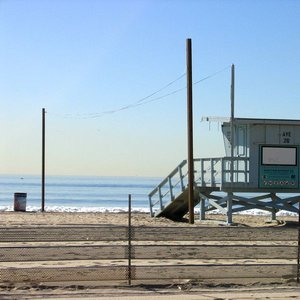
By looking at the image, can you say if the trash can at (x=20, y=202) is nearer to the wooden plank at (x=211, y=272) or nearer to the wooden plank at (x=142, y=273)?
the wooden plank at (x=142, y=273)

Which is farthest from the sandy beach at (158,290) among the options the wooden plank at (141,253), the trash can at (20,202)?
the trash can at (20,202)

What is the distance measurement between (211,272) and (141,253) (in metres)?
1.77

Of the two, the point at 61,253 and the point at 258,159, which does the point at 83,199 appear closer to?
the point at 258,159

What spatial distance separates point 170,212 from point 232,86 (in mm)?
6259

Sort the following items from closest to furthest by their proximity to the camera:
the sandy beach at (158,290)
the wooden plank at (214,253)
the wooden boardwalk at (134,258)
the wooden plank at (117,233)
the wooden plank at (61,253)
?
the sandy beach at (158,290) → the wooden boardwalk at (134,258) → the wooden plank at (61,253) → the wooden plank at (117,233) → the wooden plank at (214,253)

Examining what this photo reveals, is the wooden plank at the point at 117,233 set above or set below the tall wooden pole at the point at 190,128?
below

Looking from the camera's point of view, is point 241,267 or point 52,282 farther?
point 241,267

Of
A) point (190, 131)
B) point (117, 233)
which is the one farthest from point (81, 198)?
point (117, 233)

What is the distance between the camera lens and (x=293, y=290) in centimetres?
923

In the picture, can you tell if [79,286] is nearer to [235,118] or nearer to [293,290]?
[293,290]

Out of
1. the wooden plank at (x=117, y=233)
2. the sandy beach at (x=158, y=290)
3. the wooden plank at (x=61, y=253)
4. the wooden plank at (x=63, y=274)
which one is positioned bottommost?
the sandy beach at (x=158, y=290)

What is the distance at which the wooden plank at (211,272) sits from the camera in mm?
9836

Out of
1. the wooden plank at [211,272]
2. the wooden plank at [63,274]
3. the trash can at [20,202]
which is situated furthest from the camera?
the trash can at [20,202]

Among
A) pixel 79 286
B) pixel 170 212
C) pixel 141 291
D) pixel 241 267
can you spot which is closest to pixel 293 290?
pixel 241 267
